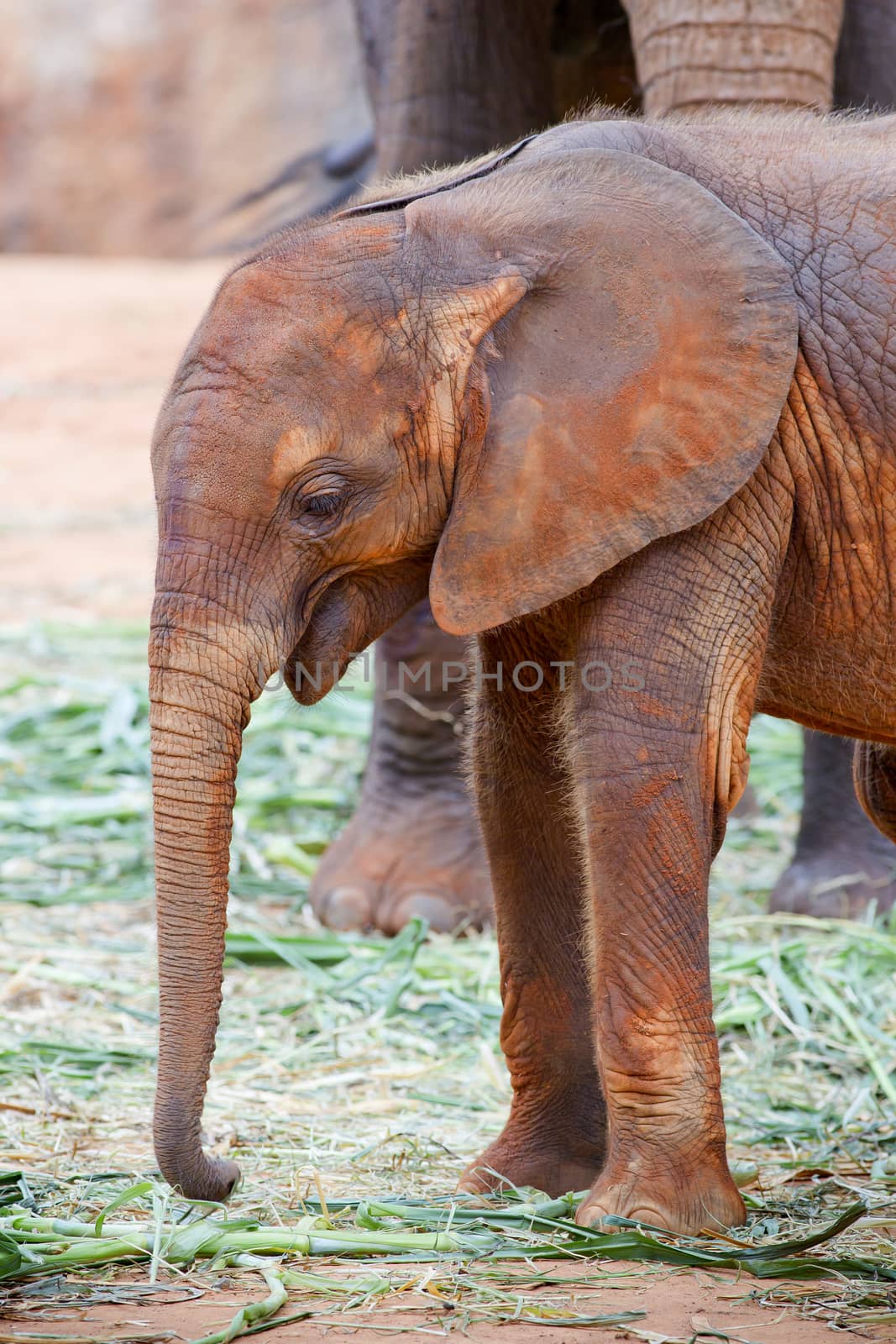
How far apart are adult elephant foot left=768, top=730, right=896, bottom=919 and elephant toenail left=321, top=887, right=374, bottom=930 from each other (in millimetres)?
1168

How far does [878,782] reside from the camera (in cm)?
372

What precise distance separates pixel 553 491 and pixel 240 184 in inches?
728

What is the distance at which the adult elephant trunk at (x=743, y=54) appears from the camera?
3912mm

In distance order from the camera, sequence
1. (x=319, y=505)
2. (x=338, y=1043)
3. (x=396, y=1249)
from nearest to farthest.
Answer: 1. (x=396, y=1249)
2. (x=319, y=505)
3. (x=338, y=1043)

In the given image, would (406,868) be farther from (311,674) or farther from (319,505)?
(319,505)

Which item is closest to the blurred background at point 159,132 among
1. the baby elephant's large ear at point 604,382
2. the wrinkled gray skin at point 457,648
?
the wrinkled gray skin at point 457,648

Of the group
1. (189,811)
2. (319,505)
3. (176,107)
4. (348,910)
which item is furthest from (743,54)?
(176,107)

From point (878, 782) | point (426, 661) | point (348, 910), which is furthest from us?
point (426, 661)

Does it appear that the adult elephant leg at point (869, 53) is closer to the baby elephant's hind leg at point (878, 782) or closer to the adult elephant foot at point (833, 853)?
the adult elephant foot at point (833, 853)

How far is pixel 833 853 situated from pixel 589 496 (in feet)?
8.80

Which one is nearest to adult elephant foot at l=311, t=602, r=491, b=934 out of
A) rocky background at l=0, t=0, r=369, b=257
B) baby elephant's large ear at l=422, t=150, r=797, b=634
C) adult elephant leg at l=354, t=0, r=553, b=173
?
adult elephant leg at l=354, t=0, r=553, b=173

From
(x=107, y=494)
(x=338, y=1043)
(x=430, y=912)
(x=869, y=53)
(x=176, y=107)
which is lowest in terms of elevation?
(x=338, y=1043)

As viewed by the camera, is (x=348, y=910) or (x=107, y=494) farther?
(x=107, y=494)

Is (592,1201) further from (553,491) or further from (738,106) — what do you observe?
(738,106)
